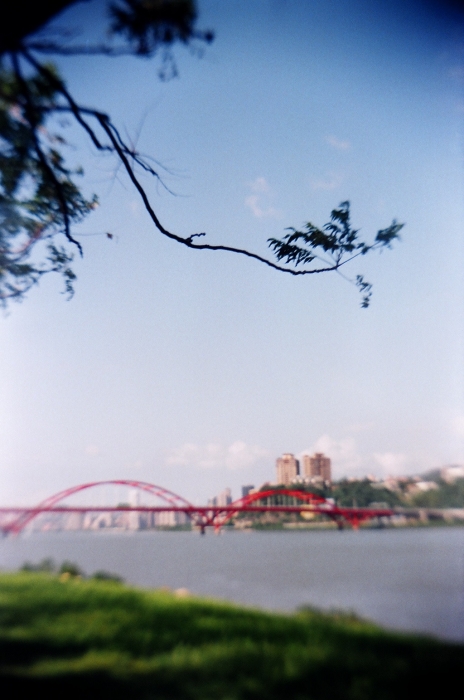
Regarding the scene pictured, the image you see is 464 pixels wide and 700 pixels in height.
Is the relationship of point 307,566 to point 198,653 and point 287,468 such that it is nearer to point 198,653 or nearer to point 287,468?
point 287,468

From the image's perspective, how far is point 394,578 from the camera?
115 inches

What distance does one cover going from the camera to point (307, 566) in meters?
3.13

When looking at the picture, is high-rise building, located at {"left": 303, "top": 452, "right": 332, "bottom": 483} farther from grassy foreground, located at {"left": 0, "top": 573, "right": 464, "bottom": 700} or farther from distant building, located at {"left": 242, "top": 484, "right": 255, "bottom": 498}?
grassy foreground, located at {"left": 0, "top": 573, "right": 464, "bottom": 700}

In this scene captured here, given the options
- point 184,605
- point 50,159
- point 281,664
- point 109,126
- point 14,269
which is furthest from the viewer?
point 14,269

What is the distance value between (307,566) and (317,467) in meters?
0.77

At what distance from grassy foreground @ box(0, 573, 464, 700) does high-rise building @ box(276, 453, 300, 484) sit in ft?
3.93

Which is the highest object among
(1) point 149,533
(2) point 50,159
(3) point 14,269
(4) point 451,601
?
(2) point 50,159

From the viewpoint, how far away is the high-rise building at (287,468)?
348 cm

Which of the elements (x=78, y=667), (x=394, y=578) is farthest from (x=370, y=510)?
(x=78, y=667)

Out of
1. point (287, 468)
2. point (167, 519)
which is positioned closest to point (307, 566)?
point (287, 468)

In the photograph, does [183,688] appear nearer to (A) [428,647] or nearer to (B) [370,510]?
(A) [428,647]

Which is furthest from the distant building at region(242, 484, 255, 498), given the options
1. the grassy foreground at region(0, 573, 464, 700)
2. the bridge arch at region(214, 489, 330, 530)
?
the grassy foreground at region(0, 573, 464, 700)

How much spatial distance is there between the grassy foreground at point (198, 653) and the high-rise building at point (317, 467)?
3.96 feet

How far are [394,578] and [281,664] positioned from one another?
140 centimetres
